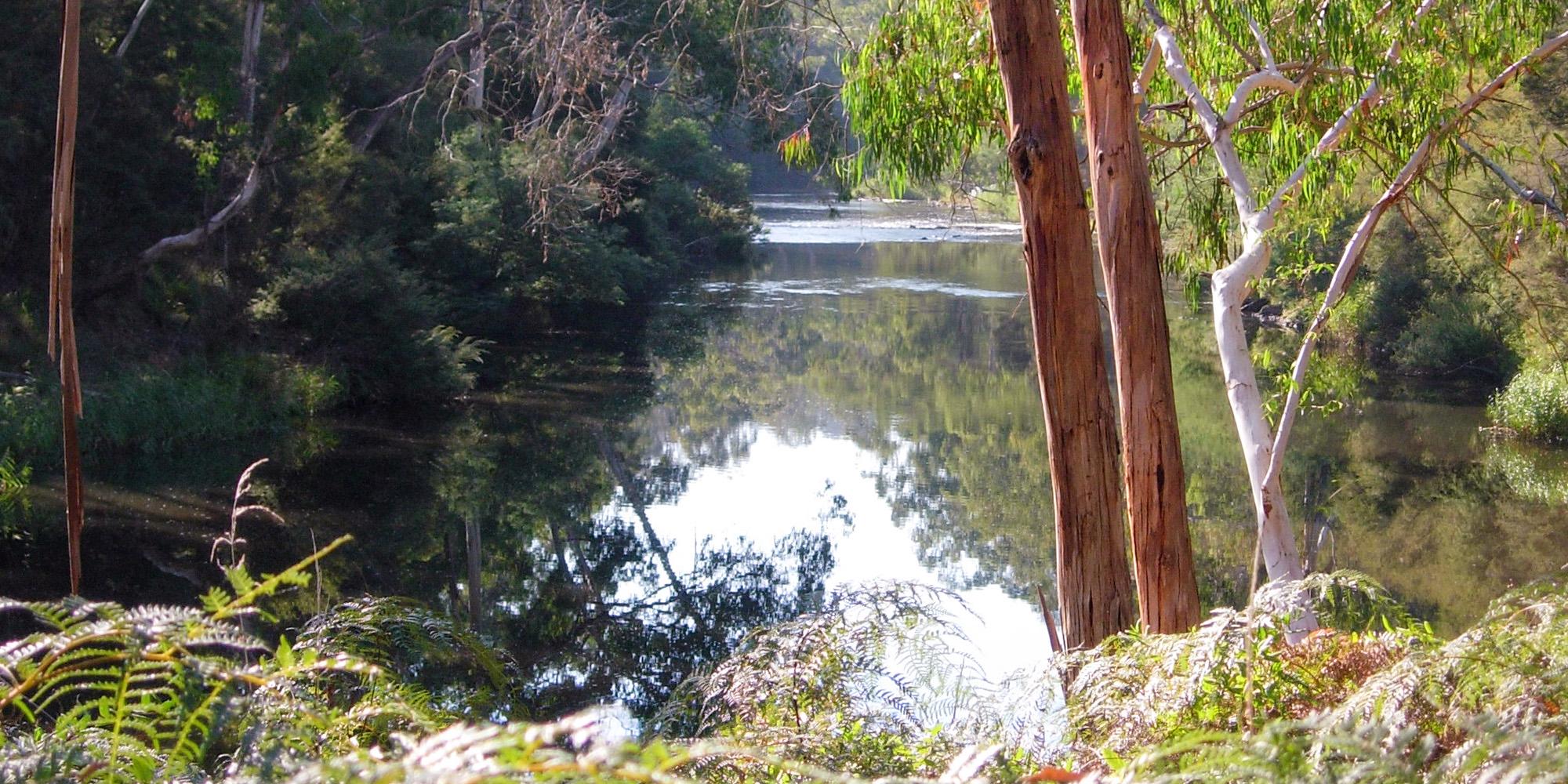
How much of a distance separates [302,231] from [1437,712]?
42.6 feet

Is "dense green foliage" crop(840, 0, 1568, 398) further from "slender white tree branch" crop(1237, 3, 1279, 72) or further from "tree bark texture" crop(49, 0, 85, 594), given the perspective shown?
"tree bark texture" crop(49, 0, 85, 594)

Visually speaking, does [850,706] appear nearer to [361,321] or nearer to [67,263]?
[67,263]

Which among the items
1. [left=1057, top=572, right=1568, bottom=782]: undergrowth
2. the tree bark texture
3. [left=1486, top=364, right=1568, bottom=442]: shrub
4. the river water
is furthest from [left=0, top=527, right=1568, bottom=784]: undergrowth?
[left=1486, top=364, right=1568, bottom=442]: shrub

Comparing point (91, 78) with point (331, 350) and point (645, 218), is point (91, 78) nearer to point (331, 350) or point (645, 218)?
point (331, 350)

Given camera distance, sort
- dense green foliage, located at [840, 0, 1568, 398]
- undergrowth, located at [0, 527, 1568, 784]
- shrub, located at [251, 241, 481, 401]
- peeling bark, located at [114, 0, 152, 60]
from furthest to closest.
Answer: shrub, located at [251, 241, 481, 401] < peeling bark, located at [114, 0, 152, 60] < dense green foliage, located at [840, 0, 1568, 398] < undergrowth, located at [0, 527, 1568, 784]

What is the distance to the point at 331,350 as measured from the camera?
41.0 feet

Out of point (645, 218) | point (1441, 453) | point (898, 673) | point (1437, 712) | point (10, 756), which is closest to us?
point (10, 756)

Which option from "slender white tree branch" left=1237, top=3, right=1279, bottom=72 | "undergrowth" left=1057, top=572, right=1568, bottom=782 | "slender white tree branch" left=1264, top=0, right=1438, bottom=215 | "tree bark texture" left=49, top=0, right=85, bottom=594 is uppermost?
"slender white tree branch" left=1237, top=3, right=1279, bottom=72

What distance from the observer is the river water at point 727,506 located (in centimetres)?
756

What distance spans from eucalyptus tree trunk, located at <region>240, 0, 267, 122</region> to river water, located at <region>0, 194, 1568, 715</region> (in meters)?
3.03

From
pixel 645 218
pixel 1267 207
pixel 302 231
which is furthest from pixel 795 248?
pixel 1267 207

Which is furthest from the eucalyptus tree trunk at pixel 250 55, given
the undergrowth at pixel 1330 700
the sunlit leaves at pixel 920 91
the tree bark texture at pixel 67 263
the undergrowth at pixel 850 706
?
the undergrowth at pixel 1330 700

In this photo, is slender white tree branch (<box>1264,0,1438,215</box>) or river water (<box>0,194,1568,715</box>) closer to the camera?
slender white tree branch (<box>1264,0,1438,215</box>)

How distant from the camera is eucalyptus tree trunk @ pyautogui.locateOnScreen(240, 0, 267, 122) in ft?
38.9
